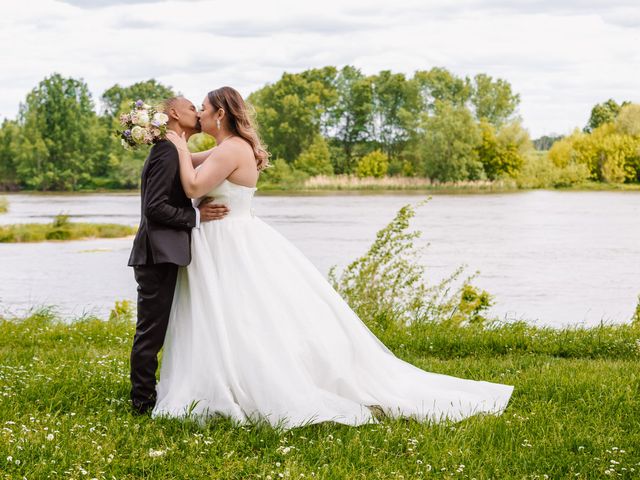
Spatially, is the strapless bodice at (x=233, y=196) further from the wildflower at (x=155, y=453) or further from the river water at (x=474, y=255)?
the river water at (x=474, y=255)

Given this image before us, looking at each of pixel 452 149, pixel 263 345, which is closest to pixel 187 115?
pixel 263 345

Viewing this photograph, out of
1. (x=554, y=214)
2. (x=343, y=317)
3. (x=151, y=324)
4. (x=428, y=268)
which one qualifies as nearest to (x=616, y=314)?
(x=428, y=268)

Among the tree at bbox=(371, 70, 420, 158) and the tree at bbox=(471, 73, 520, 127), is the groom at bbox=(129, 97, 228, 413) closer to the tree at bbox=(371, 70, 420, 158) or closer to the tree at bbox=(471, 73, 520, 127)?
the tree at bbox=(371, 70, 420, 158)

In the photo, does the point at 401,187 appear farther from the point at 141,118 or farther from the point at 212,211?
the point at 141,118

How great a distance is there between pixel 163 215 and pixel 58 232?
29771mm

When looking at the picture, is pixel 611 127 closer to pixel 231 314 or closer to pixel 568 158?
pixel 568 158

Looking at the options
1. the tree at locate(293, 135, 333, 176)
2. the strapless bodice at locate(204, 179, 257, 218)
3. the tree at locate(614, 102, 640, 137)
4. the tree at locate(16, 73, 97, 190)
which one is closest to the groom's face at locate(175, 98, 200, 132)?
the strapless bodice at locate(204, 179, 257, 218)

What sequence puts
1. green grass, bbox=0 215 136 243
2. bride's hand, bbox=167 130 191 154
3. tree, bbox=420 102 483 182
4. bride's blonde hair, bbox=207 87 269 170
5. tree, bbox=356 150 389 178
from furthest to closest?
tree, bbox=356 150 389 178 < tree, bbox=420 102 483 182 < green grass, bbox=0 215 136 243 < bride's blonde hair, bbox=207 87 269 170 < bride's hand, bbox=167 130 191 154

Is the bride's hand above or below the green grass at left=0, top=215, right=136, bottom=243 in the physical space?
above

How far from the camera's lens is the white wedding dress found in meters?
5.06

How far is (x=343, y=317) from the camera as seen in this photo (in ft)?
18.1

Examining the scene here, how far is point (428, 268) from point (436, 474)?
1795cm

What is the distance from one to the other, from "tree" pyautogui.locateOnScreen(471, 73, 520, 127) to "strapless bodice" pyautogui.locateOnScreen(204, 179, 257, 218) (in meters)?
87.0

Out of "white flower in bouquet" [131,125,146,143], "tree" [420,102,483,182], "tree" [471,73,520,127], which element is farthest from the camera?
"tree" [471,73,520,127]
